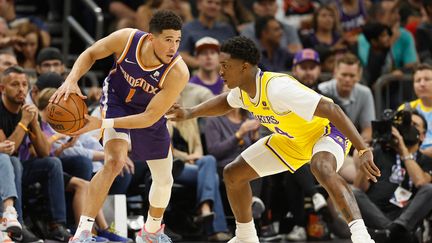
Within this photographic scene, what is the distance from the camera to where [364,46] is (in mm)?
12047

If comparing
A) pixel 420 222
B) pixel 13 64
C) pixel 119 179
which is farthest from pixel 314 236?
pixel 13 64

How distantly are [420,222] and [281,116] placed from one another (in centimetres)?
247

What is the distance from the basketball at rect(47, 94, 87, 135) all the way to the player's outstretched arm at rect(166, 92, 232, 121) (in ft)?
3.44

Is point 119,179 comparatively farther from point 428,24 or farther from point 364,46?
point 428,24

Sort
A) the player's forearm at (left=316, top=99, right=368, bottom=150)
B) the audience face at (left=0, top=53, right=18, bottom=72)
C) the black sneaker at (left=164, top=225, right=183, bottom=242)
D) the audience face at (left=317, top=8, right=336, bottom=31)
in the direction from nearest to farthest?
the player's forearm at (left=316, top=99, right=368, bottom=150) → the black sneaker at (left=164, top=225, right=183, bottom=242) → the audience face at (left=0, top=53, right=18, bottom=72) → the audience face at (left=317, top=8, right=336, bottom=31)

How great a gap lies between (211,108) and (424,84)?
10.1ft

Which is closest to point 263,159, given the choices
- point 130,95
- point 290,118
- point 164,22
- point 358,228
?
point 290,118

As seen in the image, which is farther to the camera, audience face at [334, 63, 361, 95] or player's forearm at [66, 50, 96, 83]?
audience face at [334, 63, 361, 95]

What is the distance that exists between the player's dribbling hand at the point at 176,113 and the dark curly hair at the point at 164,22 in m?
0.69

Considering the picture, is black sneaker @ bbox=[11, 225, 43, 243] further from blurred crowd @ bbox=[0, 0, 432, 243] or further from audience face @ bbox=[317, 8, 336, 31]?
audience face @ bbox=[317, 8, 336, 31]

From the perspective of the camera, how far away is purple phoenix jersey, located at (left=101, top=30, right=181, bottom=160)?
742cm

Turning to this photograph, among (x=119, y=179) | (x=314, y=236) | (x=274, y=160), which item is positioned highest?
(x=274, y=160)

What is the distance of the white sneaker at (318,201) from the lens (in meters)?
9.47

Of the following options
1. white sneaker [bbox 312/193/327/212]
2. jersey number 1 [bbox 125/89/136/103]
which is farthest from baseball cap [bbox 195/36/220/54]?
jersey number 1 [bbox 125/89/136/103]
